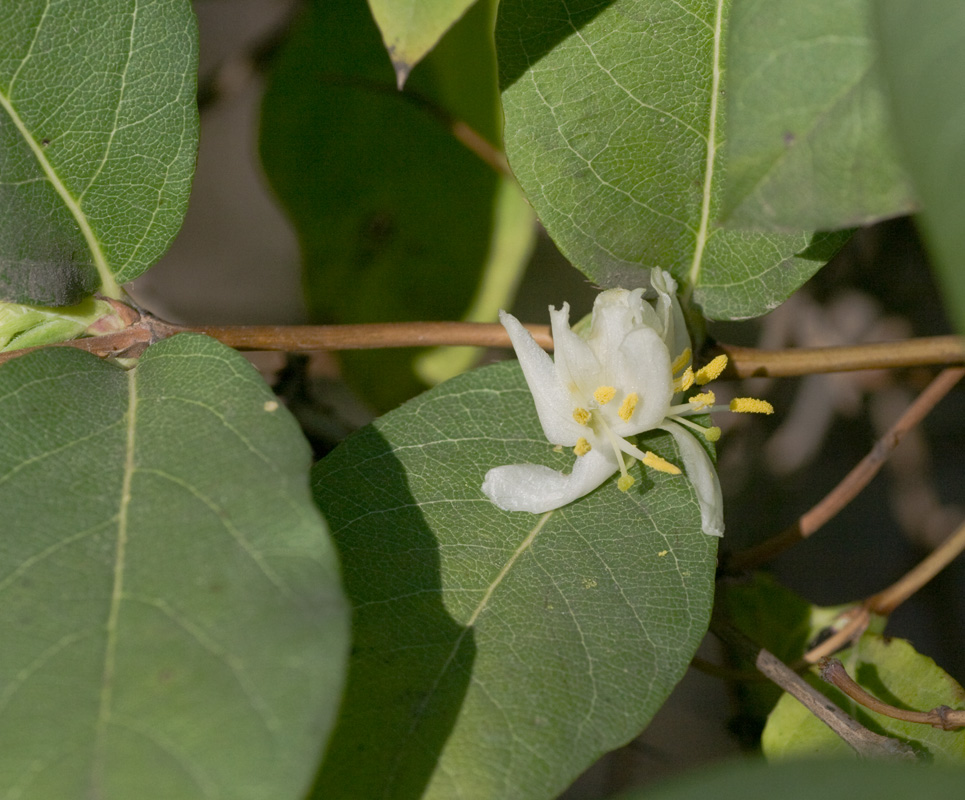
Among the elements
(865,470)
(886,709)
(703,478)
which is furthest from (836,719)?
(865,470)

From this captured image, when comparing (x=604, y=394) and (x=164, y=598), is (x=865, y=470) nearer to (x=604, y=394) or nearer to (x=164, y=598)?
(x=604, y=394)

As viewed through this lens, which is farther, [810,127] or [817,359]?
[817,359]

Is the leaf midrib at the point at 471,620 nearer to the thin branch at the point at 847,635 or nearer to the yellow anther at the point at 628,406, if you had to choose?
the yellow anther at the point at 628,406

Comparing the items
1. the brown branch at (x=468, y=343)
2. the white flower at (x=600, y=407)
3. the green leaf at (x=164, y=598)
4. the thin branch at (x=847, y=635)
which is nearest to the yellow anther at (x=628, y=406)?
the white flower at (x=600, y=407)

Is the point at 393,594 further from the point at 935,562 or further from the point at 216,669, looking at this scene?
the point at 935,562

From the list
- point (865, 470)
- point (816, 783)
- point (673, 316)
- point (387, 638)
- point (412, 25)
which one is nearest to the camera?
point (816, 783)

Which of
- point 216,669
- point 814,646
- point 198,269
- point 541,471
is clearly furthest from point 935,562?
point 198,269
